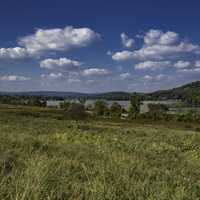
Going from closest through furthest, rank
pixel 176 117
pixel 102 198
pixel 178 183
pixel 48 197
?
pixel 48 197 → pixel 102 198 → pixel 178 183 → pixel 176 117

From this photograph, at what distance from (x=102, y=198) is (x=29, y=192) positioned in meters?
0.88

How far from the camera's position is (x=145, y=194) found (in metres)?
4.60

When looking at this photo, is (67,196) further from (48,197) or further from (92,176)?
(92,176)

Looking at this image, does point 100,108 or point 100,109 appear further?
point 100,108

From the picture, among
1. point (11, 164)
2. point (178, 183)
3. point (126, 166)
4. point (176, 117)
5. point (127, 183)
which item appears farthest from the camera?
point (176, 117)

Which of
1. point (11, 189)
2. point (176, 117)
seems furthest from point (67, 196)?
point (176, 117)

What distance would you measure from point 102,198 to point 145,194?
0.69 m

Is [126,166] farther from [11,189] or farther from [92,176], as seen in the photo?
[11,189]

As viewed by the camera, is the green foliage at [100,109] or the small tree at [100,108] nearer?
the green foliage at [100,109]

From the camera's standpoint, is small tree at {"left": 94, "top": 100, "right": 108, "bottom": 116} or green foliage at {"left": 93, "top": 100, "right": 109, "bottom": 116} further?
small tree at {"left": 94, "top": 100, "right": 108, "bottom": 116}

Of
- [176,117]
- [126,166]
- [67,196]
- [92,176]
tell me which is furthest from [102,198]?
[176,117]

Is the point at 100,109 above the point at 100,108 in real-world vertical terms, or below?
below

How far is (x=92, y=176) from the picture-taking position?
556 cm

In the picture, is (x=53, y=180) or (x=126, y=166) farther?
(x=126, y=166)
